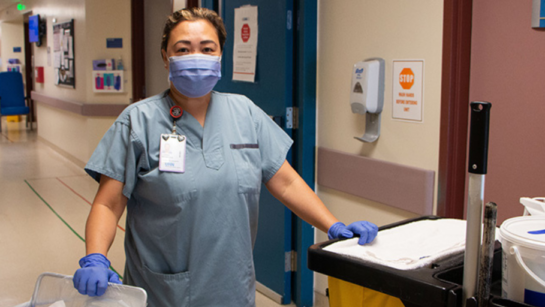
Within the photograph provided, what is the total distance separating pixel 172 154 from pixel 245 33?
1.87 meters

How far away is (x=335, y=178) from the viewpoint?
2.97 meters

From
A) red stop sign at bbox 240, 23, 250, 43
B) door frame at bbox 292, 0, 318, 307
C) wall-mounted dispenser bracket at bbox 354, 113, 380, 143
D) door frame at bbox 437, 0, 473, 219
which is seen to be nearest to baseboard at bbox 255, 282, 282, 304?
door frame at bbox 292, 0, 318, 307

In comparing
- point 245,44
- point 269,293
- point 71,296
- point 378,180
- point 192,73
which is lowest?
point 269,293

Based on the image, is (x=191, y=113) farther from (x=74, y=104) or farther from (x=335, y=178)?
(x=74, y=104)

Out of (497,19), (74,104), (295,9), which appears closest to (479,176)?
(497,19)

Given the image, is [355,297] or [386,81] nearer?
[355,297]

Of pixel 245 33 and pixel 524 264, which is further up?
pixel 245 33

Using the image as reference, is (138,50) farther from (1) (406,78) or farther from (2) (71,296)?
(2) (71,296)

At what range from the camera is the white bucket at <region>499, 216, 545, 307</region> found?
1037 millimetres


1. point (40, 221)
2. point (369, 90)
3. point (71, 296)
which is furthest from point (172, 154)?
point (40, 221)

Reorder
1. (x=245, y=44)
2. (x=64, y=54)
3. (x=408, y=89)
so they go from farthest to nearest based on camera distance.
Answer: (x=64, y=54) < (x=245, y=44) < (x=408, y=89)

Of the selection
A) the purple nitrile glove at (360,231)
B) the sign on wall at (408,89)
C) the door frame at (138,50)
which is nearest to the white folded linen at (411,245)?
the purple nitrile glove at (360,231)

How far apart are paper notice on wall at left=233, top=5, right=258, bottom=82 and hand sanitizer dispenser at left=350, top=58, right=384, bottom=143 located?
0.86 meters

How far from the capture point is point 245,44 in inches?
133
